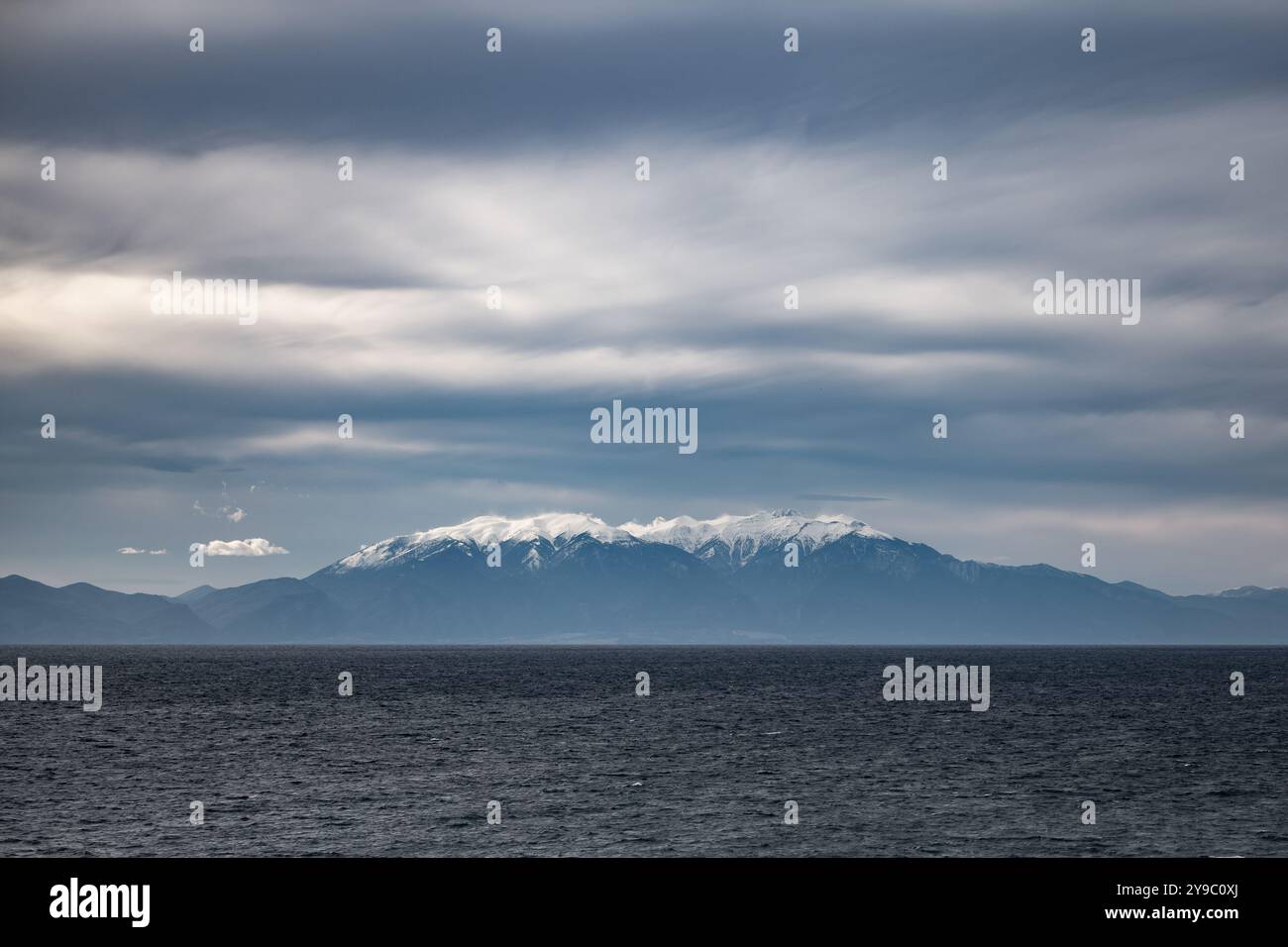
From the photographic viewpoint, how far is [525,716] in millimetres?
131625

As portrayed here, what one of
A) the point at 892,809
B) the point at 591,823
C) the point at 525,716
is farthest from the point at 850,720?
the point at 591,823

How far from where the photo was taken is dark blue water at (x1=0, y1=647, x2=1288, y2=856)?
55.3m

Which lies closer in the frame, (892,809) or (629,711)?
(892,809)

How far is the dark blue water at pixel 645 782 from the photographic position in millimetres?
55312

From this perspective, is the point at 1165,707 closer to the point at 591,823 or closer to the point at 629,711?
the point at 629,711

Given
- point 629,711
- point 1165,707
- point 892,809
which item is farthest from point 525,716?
point 1165,707

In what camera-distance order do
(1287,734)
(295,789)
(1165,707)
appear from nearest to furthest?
(295,789)
(1287,734)
(1165,707)

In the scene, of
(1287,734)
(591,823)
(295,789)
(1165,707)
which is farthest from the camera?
(1165,707)

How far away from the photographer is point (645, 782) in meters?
75.0
